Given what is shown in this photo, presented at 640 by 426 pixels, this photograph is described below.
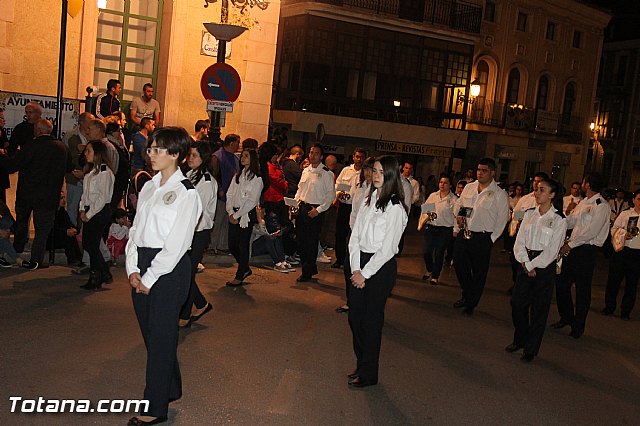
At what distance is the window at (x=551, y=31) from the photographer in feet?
139

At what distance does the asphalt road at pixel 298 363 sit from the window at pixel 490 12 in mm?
30449

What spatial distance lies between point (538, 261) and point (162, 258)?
452 cm

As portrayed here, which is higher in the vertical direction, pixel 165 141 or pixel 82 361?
pixel 165 141

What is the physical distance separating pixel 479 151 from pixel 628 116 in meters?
18.9

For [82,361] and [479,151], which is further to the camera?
[479,151]

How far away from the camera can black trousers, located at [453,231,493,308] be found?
10.5m

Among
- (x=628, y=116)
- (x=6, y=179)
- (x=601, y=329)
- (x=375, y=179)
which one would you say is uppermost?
(x=628, y=116)

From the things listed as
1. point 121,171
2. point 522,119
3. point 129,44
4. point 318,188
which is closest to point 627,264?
point 318,188

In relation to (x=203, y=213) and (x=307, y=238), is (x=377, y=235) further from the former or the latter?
(x=307, y=238)

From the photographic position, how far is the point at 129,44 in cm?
1605

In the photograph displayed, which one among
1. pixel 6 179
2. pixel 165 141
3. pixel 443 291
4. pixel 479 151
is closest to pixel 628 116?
pixel 479 151

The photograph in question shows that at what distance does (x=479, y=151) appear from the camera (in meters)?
39.9

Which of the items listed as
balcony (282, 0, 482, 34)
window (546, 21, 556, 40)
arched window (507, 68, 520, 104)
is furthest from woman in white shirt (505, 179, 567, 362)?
window (546, 21, 556, 40)

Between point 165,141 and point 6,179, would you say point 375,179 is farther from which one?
point 6,179
